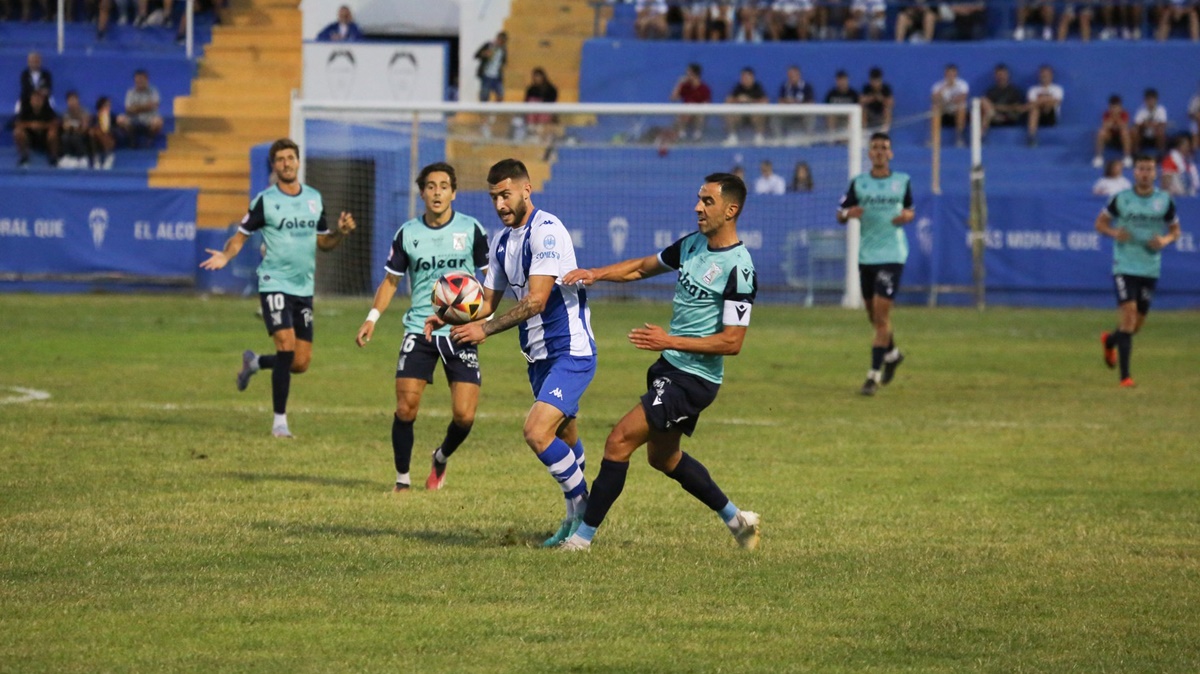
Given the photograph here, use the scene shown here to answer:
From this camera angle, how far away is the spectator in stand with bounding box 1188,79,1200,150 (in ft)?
107

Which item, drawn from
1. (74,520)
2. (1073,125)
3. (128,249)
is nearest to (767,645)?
(74,520)

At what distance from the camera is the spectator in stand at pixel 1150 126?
32250mm

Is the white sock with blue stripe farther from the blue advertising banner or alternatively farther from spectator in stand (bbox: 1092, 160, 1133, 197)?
spectator in stand (bbox: 1092, 160, 1133, 197)

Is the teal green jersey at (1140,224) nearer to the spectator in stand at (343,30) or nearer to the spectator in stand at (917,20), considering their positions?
the spectator in stand at (917,20)

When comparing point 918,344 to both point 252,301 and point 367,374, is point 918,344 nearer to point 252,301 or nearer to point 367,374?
point 367,374

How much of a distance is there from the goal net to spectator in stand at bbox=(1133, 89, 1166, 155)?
19.4 feet

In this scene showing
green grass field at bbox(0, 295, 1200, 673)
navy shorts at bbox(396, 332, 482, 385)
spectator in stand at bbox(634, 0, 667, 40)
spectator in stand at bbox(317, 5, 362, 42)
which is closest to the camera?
green grass field at bbox(0, 295, 1200, 673)

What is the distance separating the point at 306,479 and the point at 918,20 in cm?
2755

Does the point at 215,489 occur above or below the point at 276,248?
below

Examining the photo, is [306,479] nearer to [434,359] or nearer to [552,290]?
[434,359]

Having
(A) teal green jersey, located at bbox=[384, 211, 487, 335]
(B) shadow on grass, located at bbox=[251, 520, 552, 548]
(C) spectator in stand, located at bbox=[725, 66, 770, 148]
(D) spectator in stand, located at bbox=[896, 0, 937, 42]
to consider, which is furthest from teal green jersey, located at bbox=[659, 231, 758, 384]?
(D) spectator in stand, located at bbox=[896, 0, 937, 42]

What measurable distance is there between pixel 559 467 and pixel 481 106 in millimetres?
19271

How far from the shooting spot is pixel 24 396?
1521 cm

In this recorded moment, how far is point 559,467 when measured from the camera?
340 inches
